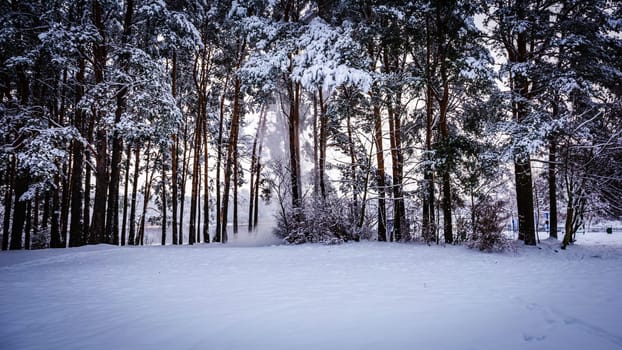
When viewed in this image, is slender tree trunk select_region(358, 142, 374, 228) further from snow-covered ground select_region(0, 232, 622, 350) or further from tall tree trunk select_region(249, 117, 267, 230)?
tall tree trunk select_region(249, 117, 267, 230)

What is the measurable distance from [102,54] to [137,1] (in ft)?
8.25

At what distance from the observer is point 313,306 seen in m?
3.23

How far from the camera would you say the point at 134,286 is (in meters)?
4.25

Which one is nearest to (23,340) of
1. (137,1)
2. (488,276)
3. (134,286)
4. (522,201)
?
(134,286)

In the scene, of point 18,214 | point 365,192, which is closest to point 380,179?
point 365,192

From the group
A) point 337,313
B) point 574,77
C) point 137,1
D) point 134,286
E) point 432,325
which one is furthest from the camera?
point 137,1

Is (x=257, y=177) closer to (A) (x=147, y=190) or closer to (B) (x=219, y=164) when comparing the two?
(B) (x=219, y=164)

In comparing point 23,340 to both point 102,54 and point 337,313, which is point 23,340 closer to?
point 337,313

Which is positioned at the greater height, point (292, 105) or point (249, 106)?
point (249, 106)

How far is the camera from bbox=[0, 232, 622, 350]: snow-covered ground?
2.37 m

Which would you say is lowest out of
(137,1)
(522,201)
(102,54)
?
(522,201)

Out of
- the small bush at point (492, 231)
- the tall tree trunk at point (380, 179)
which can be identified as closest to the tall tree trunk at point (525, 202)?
the small bush at point (492, 231)

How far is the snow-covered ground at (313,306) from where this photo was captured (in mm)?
2371

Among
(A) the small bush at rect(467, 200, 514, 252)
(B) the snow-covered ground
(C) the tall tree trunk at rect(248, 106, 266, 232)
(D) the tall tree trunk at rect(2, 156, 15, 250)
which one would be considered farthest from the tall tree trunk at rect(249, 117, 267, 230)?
(A) the small bush at rect(467, 200, 514, 252)
